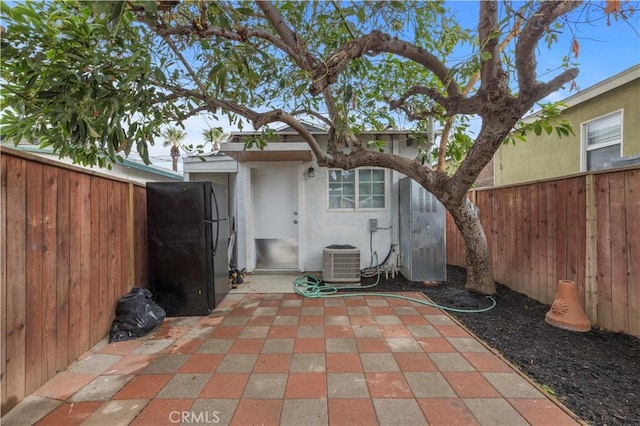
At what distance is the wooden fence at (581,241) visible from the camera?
8.59 ft

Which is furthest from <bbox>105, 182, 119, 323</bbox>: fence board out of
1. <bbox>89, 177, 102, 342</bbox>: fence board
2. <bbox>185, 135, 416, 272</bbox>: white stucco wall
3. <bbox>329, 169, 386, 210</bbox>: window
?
<bbox>329, 169, 386, 210</bbox>: window

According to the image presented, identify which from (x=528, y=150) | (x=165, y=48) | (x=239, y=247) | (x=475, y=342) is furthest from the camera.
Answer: (x=528, y=150)

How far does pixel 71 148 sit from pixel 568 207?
217 inches

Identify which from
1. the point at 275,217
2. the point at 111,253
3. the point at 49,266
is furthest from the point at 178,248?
the point at 275,217

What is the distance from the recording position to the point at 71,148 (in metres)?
2.80

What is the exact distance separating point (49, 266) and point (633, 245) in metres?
5.14

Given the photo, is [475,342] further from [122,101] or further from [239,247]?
[239,247]

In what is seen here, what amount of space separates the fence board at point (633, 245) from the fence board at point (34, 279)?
5072 mm

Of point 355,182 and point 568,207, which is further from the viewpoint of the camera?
point 355,182

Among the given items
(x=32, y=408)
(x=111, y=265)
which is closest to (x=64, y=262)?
(x=111, y=265)

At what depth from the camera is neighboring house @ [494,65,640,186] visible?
4742 mm

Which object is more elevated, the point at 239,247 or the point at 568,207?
the point at 568,207

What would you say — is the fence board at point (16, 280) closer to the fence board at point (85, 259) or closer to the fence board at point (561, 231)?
the fence board at point (85, 259)

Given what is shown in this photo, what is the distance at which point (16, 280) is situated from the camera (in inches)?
76.4
